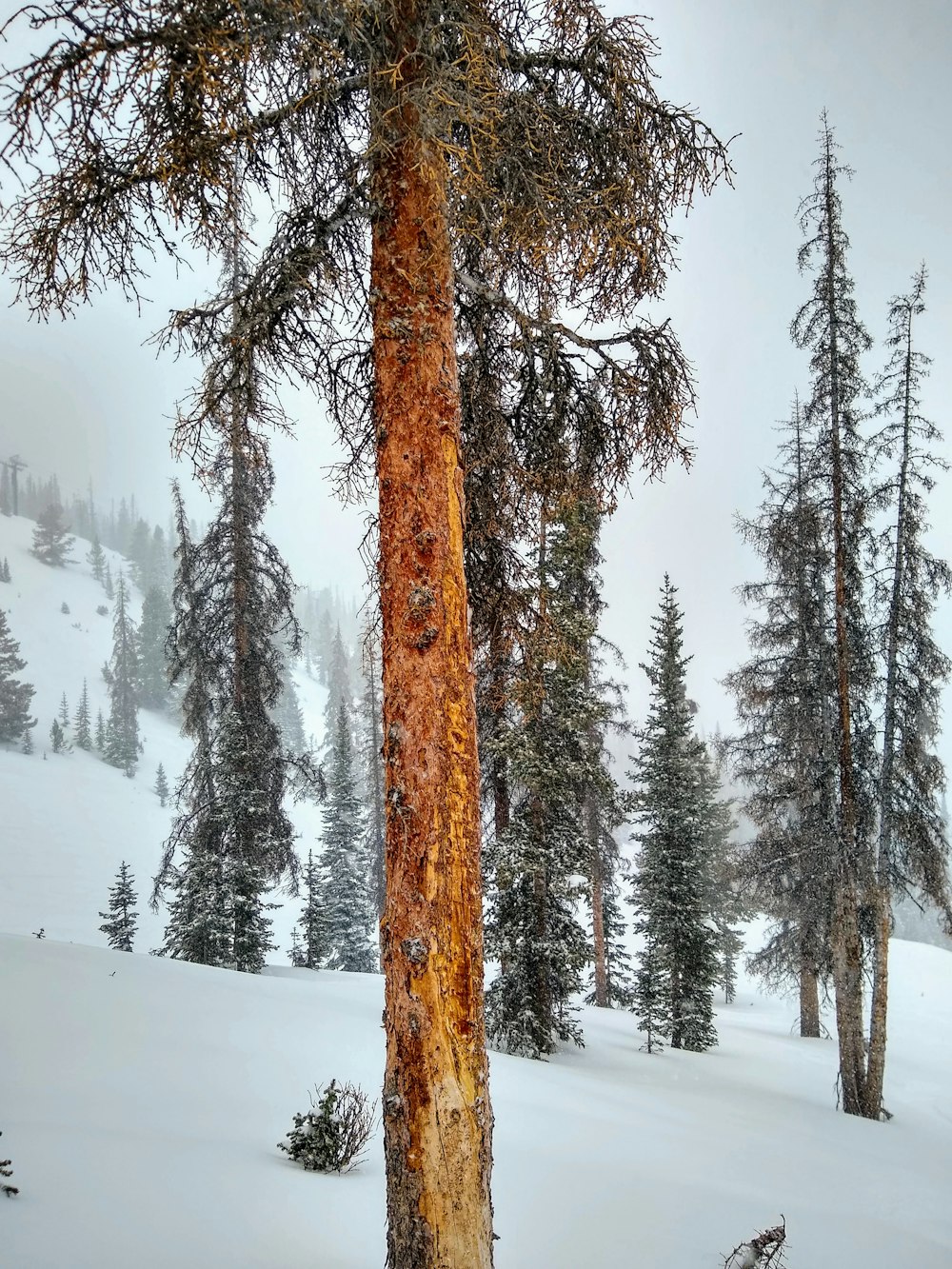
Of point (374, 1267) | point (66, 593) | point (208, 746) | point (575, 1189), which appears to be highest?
point (66, 593)

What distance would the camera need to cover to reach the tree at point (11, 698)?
156 feet

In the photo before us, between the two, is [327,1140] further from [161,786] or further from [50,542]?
[50,542]

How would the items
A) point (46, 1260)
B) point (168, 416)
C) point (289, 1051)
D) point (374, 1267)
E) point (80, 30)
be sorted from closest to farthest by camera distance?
1. point (80, 30)
2. point (46, 1260)
3. point (374, 1267)
4. point (168, 416)
5. point (289, 1051)

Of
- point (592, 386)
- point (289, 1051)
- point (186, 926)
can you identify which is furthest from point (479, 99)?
point (186, 926)

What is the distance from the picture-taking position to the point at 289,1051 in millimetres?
6492

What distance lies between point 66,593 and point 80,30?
94495 millimetres

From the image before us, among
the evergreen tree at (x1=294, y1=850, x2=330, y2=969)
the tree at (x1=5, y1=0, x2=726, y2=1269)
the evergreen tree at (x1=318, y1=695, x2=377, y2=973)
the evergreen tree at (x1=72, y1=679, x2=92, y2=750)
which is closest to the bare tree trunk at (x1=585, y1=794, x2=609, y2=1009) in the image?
the evergreen tree at (x1=294, y1=850, x2=330, y2=969)

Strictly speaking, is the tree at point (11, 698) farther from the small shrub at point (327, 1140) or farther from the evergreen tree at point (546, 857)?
the small shrub at point (327, 1140)

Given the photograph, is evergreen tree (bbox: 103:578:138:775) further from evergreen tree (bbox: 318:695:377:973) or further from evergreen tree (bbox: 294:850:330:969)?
evergreen tree (bbox: 294:850:330:969)

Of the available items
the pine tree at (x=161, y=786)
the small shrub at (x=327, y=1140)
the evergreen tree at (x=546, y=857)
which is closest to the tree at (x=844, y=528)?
the evergreen tree at (x=546, y=857)

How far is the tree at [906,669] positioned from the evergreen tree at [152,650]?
5807 centimetres

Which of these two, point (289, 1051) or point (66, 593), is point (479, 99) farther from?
point (66, 593)

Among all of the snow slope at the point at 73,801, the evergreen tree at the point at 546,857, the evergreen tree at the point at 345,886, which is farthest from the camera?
the snow slope at the point at 73,801

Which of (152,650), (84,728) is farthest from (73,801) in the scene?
(152,650)
